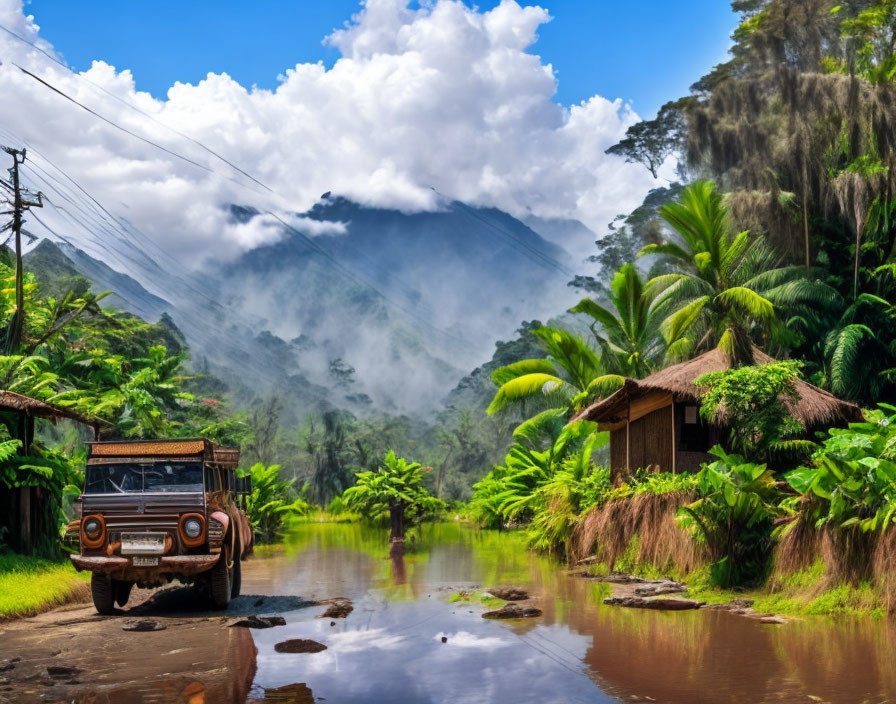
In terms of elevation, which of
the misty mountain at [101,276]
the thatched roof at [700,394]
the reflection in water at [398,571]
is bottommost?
the reflection in water at [398,571]

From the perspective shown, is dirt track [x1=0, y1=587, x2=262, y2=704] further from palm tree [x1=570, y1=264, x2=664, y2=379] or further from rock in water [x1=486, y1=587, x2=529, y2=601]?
palm tree [x1=570, y1=264, x2=664, y2=379]

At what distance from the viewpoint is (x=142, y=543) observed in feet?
41.4

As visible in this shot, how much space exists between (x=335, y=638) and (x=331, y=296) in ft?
608

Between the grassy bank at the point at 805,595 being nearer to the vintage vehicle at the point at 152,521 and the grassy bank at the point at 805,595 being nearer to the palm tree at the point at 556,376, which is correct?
the vintage vehicle at the point at 152,521

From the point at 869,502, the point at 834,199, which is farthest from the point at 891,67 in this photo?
the point at 869,502

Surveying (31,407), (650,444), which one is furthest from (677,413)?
(31,407)

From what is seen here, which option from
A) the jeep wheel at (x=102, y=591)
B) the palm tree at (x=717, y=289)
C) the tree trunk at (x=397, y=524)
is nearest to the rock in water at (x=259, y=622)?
the jeep wheel at (x=102, y=591)

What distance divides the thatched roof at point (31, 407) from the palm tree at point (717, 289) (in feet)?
43.3

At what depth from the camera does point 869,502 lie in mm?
→ 11859

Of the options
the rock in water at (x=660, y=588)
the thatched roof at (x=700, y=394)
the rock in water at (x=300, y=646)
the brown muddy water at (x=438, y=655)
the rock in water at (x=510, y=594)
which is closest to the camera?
the brown muddy water at (x=438, y=655)

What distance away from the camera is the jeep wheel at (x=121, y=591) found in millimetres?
13523

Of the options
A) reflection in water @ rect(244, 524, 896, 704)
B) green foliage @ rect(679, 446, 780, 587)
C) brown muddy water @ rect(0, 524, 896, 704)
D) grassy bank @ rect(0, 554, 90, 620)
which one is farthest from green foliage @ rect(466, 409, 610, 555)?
grassy bank @ rect(0, 554, 90, 620)

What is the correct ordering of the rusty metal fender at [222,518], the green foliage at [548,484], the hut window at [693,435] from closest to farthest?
1. the rusty metal fender at [222,518]
2. the hut window at [693,435]
3. the green foliage at [548,484]

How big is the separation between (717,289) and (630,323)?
6.83m
